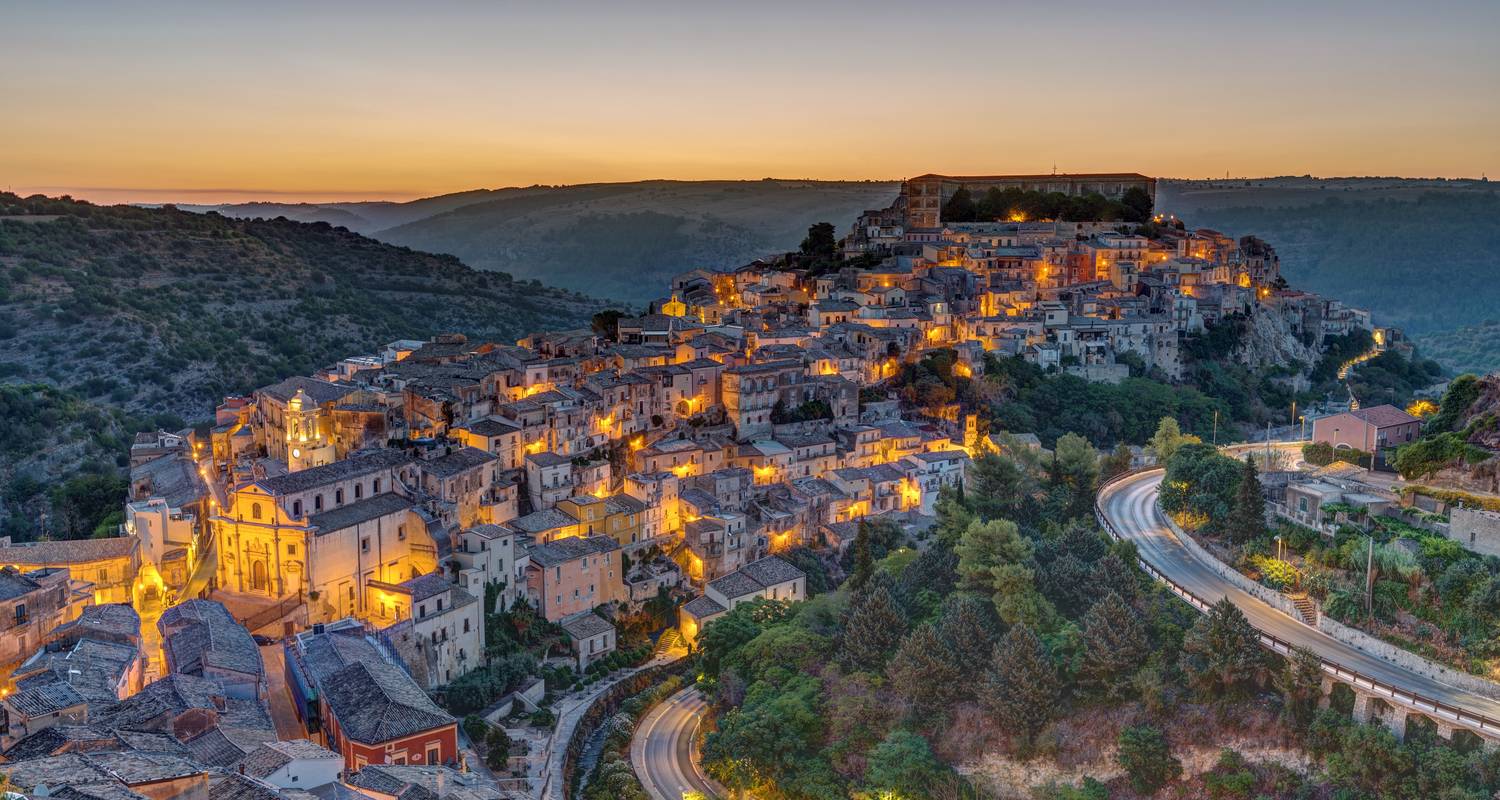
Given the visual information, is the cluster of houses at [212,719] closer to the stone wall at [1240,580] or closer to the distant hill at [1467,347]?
the stone wall at [1240,580]

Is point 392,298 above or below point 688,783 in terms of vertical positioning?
above

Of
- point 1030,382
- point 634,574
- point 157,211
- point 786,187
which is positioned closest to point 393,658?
point 634,574

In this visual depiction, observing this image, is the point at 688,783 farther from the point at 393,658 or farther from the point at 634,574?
the point at 634,574

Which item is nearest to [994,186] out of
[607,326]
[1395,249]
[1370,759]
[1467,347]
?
[1467,347]

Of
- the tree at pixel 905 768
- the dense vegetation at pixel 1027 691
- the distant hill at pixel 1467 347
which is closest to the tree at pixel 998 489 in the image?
the dense vegetation at pixel 1027 691

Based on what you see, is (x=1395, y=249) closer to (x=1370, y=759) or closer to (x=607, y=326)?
(x=607, y=326)

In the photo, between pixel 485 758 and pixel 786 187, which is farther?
pixel 786 187

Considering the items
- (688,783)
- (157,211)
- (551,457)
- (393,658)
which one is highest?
(157,211)
